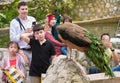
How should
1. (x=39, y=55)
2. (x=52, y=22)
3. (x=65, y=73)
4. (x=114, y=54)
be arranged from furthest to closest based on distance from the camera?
(x=114, y=54) → (x=52, y=22) → (x=39, y=55) → (x=65, y=73)

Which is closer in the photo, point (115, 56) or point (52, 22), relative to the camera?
point (52, 22)

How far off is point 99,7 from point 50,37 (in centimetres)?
974

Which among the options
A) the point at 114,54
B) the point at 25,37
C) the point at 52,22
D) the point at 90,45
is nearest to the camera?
the point at 90,45

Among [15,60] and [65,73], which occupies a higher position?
[65,73]

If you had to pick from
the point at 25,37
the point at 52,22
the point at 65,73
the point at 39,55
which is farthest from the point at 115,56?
the point at 65,73

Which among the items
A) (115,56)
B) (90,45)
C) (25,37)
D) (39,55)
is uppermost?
(90,45)

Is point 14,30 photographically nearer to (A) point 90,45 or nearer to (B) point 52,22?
(B) point 52,22

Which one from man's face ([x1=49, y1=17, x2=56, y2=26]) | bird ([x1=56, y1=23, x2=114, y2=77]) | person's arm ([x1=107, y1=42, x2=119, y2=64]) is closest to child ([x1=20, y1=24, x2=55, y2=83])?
man's face ([x1=49, y1=17, x2=56, y2=26])

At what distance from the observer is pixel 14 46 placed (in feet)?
24.0

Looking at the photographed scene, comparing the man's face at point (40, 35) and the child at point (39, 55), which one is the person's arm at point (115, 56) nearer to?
the child at point (39, 55)

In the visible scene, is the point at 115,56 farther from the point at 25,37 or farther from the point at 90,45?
the point at 90,45

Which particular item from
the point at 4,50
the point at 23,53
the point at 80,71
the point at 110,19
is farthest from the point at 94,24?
the point at 80,71

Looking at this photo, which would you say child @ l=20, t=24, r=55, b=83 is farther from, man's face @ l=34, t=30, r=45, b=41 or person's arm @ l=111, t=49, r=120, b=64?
person's arm @ l=111, t=49, r=120, b=64

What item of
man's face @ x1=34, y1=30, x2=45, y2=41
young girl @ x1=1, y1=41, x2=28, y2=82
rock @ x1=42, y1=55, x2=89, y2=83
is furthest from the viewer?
young girl @ x1=1, y1=41, x2=28, y2=82
